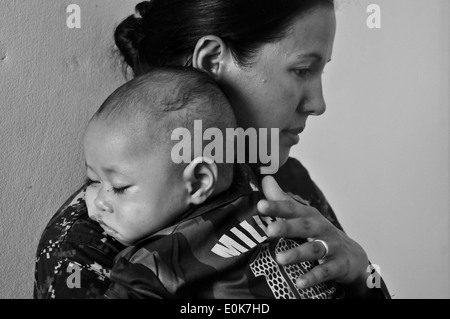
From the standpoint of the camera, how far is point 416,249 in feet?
4.16

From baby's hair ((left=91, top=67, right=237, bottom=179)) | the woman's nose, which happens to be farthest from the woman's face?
baby's hair ((left=91, top=67, right=237, bottom=179))

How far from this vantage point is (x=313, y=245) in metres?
0.73

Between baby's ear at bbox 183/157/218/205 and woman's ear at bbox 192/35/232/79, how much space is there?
17 cm

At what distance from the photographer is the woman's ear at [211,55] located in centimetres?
82

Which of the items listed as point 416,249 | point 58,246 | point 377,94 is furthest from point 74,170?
point 416,249

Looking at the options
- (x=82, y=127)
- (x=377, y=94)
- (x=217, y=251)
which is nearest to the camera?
(x=217, y=251)

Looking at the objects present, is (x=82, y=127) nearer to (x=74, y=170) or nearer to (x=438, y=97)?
(x=74, y=170)

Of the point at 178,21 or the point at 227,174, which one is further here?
the point at 178,21

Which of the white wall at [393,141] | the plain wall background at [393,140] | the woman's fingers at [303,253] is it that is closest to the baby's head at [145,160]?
the woman's fingers at [303,253]

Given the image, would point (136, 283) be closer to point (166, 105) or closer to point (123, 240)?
point (123, 240)

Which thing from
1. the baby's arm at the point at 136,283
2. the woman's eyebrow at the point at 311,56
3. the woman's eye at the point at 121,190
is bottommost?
the baby's arm at the point at 136,283

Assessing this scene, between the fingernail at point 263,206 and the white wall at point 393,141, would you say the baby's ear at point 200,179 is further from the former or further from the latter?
the white wall at point 393,141

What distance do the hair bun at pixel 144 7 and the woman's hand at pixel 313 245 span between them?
319 millimetres

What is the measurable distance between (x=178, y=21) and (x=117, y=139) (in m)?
0.24
